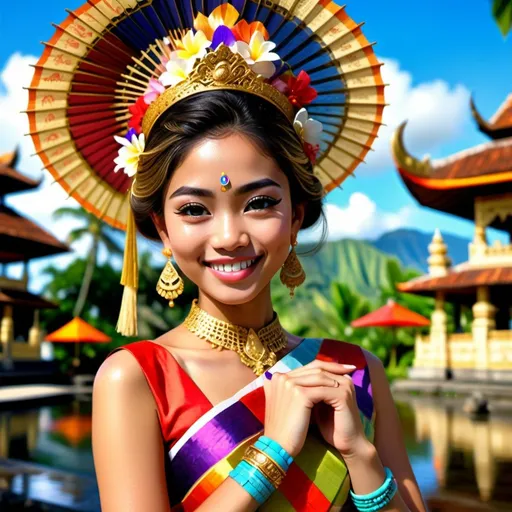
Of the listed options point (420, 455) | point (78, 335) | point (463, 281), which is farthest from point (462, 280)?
point (78, 335)

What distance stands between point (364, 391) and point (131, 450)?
0.62 meters

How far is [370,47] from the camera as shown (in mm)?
1804

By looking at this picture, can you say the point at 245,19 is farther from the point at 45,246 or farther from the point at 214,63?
the point at 45,246

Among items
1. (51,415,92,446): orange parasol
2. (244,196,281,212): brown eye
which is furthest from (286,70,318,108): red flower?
(51,415,92,446): orange parasol

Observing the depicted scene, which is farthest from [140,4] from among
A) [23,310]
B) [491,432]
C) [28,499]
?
[23,310]

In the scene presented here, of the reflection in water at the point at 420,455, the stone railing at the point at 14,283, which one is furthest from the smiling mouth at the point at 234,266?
the stone railing at the point at 14,283

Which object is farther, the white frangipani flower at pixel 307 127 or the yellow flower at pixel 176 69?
the white frangipani flower at pixel 307 127

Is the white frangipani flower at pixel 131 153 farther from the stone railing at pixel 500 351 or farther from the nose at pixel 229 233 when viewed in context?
the stone railing at pixel 500 351

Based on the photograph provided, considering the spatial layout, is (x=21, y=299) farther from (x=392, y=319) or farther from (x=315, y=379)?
(x=315, y=379)

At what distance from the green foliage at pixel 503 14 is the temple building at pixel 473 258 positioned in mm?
10385

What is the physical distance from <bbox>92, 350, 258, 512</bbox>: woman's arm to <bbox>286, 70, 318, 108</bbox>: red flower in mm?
810

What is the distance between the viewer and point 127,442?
139cm

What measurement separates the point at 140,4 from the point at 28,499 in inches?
189

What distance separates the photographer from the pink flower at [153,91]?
1.68 meters
